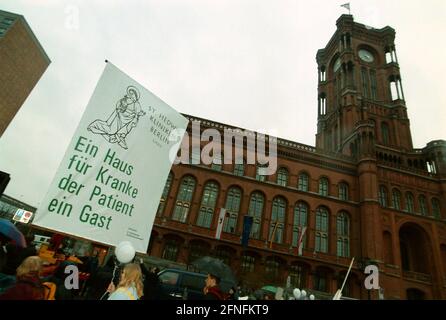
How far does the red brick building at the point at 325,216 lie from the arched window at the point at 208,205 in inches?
4.1

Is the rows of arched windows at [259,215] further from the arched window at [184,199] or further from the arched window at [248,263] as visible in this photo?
the arched window at [248,263]

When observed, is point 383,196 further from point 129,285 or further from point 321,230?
point 129,285

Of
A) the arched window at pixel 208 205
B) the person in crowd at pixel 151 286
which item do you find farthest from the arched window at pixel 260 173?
the person in crowd at pixel 151 286

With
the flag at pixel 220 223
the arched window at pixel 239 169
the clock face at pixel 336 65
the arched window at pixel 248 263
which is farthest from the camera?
the clock face at pixel 336 65

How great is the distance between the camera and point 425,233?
101 feet

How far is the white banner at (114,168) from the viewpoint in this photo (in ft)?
11.1

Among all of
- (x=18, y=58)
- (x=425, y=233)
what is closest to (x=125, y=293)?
(x=425, y=233)

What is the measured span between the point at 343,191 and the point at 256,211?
36.0 ft

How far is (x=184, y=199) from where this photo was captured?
28062 millimetres

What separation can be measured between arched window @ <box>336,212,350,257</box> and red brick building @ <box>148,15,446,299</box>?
0.36 ft

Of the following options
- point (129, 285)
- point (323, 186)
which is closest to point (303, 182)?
point (323, 186)

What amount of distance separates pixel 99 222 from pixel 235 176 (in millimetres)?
26303

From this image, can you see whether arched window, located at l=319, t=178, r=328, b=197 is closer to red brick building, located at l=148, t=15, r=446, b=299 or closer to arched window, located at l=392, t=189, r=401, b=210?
red brick building, located at l=148, t=15, r=446, b=299
